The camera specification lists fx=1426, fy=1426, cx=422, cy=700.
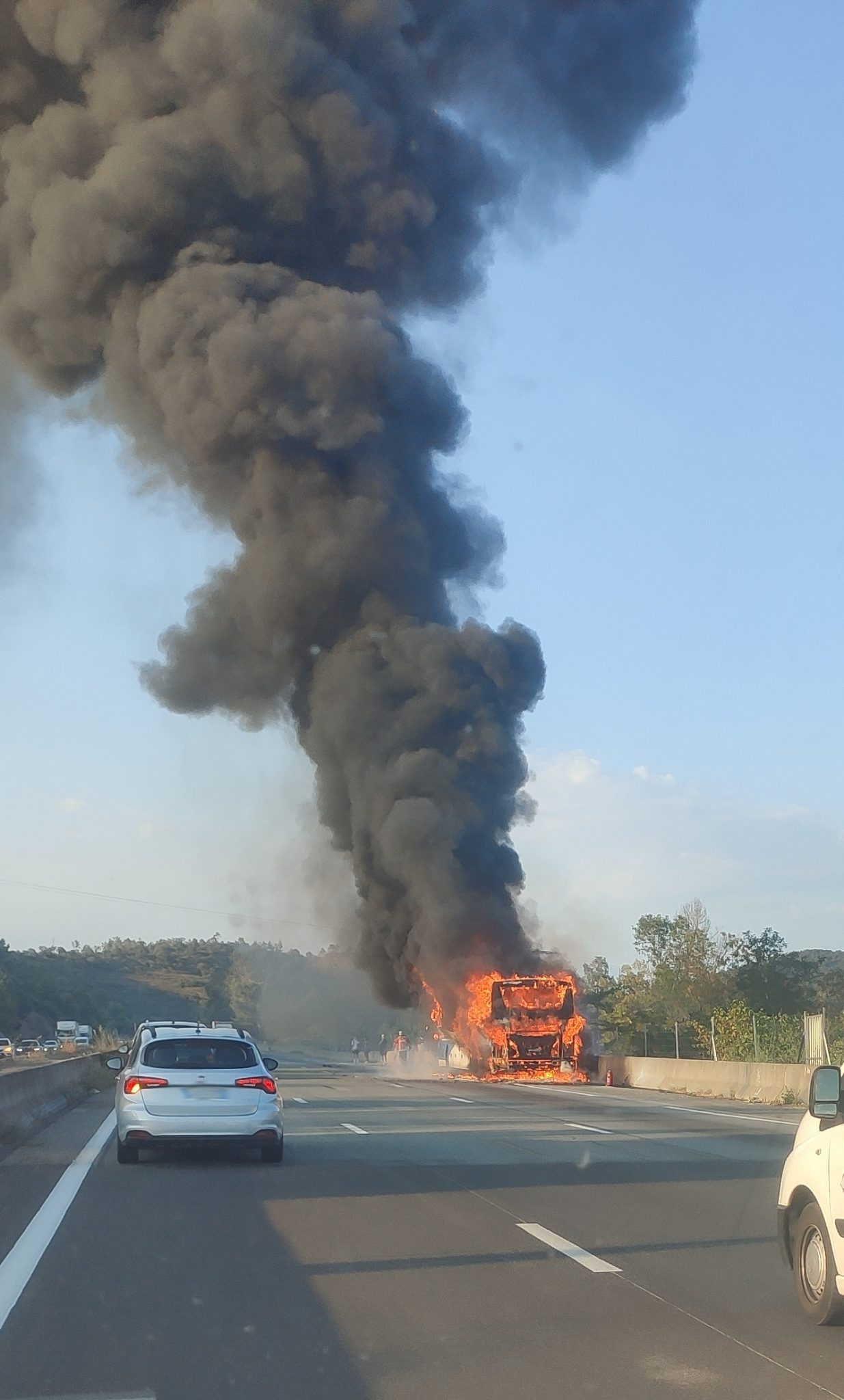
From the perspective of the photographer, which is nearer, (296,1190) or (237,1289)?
(237,1289)

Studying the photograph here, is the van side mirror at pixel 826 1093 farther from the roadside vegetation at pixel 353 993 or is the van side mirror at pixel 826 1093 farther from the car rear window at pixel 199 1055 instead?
the roadside vegetation at pixel 353 993

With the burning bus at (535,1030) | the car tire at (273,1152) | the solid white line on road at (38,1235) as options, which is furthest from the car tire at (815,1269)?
the burning bus at (535,1030)

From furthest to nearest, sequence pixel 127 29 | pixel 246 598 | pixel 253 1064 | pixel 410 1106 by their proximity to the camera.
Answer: pixel 246 598 → pixel 127 29 → pixel 410 1106 → pixel 253 1064

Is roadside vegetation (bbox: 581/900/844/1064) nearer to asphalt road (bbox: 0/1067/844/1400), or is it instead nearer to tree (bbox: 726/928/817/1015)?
tree (bbox: 726/928/817/1015)

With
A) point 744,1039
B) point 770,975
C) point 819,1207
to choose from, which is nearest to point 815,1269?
point 819,1207

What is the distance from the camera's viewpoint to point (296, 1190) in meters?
11.4

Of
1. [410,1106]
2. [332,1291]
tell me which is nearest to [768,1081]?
[410,1106]

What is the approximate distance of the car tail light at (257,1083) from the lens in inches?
512

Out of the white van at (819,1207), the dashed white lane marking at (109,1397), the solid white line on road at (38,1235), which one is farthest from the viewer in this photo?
the solid white line on road at (38,1235)

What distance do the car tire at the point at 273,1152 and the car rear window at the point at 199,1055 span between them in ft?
2.39

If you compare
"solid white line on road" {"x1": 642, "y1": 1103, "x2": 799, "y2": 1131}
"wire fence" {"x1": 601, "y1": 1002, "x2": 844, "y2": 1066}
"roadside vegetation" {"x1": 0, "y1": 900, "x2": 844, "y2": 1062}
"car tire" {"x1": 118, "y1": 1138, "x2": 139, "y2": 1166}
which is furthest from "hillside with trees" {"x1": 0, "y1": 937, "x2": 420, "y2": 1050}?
"car tire" {"x1": 118, "y1": 1138, "x2": 139, "y2": 1166}

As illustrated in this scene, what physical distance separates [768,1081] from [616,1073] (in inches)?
345

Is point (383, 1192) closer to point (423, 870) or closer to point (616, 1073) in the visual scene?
point (616, 1073)

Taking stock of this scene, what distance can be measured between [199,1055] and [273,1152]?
44.4 inches
